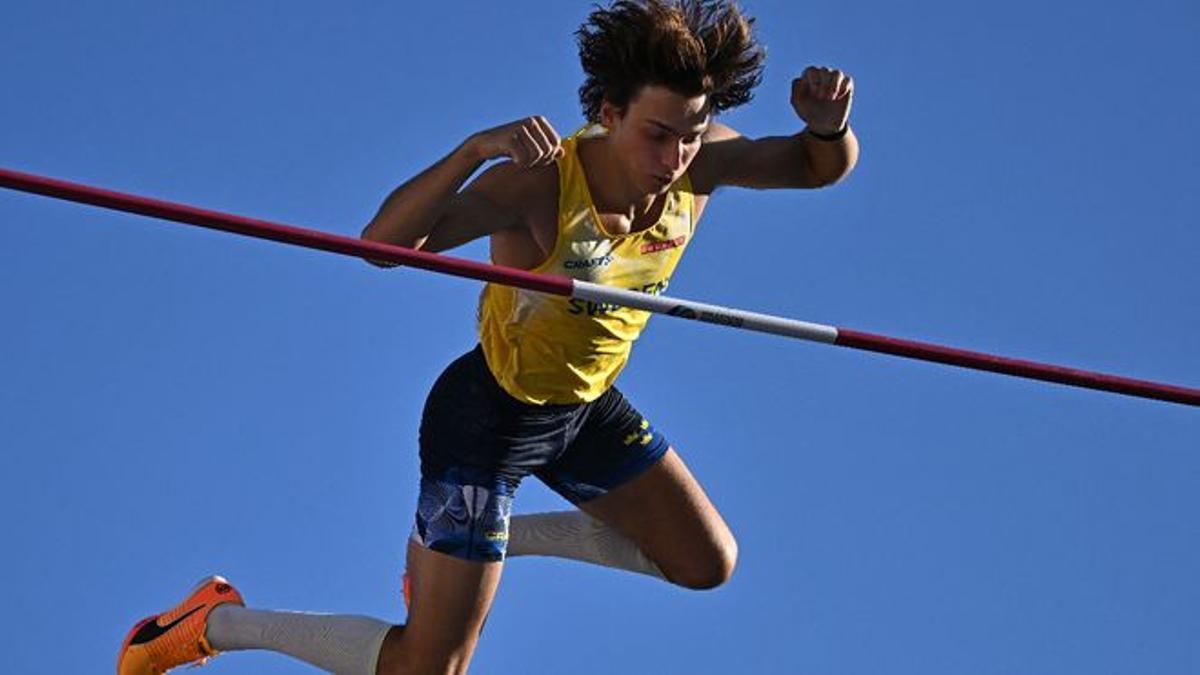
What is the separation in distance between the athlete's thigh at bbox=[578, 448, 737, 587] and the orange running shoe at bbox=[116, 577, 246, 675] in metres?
1.30

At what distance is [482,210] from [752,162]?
0.98 metres

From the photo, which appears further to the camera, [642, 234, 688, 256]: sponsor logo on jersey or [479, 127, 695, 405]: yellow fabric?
[642, 234, 688, 256]: sponsor logo on jersey

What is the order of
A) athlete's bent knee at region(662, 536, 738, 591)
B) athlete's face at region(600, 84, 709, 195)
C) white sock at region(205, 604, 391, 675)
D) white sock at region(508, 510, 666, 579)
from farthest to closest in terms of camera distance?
1. white sock at region(508, 510, 666, 579)
2. athlete's bent knee at region(662, 536, 738, 591)
3. white sock at region(205, 604, 391, 675)
4. athlete's face at region(600, 84, 709, 195)

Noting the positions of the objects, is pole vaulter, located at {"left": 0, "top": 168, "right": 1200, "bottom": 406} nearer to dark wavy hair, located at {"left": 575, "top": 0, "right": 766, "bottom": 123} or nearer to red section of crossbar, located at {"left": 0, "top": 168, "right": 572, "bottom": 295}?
red section of crossbar, located at {"left": 0, "top": 168, "right": 572, "bottom": 295}

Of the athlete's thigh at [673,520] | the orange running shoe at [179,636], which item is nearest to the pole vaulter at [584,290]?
the athlete's thigh at [673,520]

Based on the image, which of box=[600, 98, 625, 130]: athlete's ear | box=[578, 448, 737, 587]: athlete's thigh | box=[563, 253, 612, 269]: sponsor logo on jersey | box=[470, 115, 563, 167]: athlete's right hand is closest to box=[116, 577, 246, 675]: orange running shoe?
box=[578, 448, 737, 587]: athlete's thigh

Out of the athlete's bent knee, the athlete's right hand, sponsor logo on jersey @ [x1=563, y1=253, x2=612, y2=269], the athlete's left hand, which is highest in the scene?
the athlete's left hand

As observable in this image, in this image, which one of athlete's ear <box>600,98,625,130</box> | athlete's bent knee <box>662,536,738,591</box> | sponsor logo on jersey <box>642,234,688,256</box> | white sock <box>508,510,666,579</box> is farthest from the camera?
white sock <box>508,510,666,579</box>

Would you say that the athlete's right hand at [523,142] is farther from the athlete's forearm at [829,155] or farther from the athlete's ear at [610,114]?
the athlete's forearm at [829,155]

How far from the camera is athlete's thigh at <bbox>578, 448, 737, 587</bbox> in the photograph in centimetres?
882

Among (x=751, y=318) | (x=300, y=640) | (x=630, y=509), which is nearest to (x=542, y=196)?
(x=751, y=318)

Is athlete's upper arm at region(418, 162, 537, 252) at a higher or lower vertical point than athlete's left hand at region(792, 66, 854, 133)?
lower

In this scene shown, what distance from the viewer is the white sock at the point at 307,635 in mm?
8727

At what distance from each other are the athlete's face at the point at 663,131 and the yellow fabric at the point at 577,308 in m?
0.19
